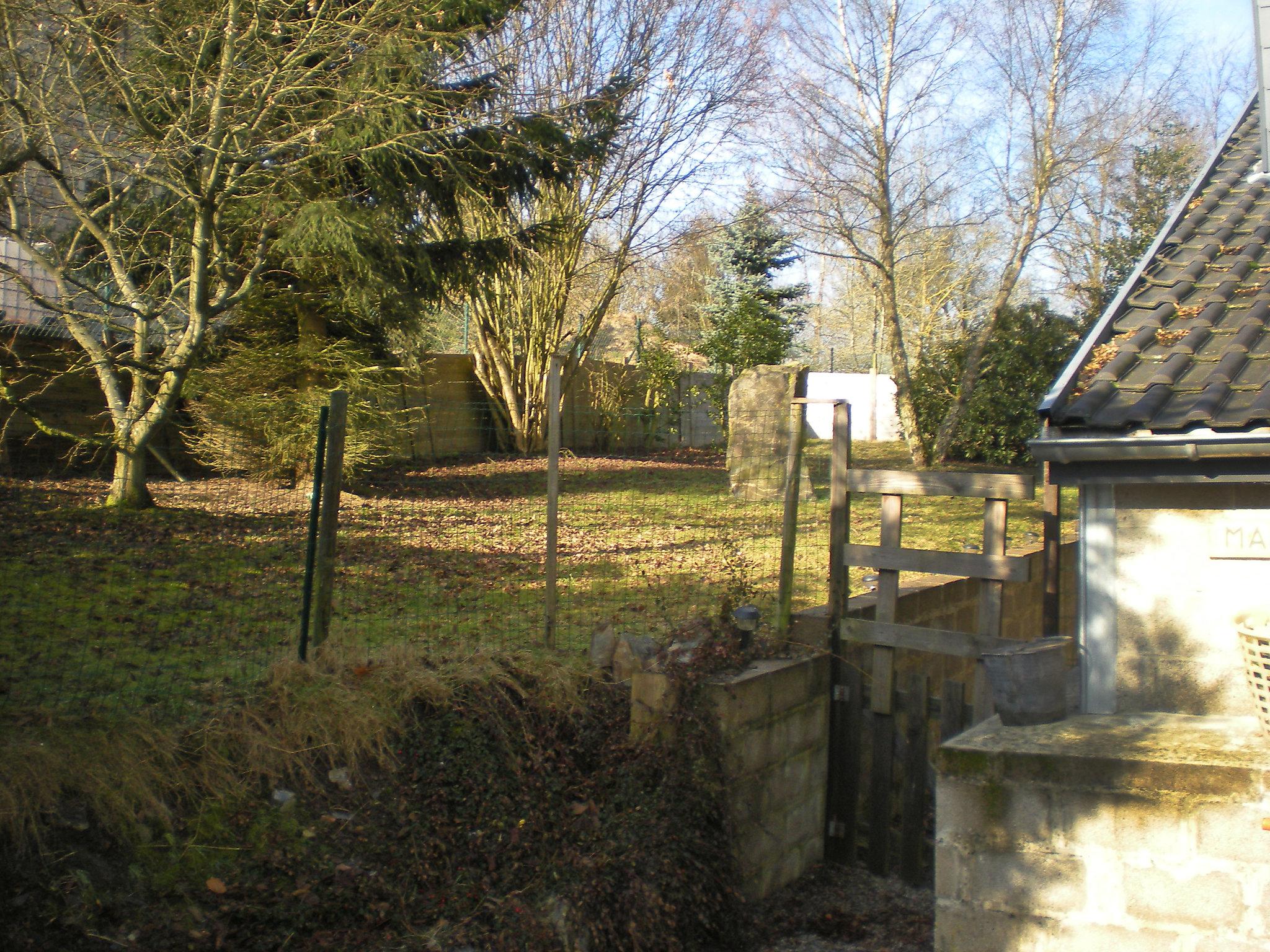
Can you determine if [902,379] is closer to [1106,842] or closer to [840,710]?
[840,710]

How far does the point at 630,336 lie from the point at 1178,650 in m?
35.4

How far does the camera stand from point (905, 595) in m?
6.36

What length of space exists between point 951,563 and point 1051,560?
2381mm

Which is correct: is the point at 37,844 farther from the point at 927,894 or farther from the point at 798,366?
the point at 798,366

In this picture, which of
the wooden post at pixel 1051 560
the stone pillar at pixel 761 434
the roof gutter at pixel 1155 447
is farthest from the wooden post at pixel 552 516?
the stone pillar at pixel 761 434

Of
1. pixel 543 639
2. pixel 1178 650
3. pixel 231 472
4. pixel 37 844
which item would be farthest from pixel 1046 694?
pixel 231 472

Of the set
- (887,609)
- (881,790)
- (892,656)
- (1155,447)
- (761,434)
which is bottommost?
(881,790)

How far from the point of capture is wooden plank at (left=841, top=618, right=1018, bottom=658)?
5.48 m

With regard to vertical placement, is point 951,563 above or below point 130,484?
below

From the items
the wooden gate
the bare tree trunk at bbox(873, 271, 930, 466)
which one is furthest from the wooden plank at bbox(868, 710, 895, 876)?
the bare tree trunk at bbox(873, 271, 930, 466)

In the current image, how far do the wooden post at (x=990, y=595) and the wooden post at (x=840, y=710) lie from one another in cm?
71

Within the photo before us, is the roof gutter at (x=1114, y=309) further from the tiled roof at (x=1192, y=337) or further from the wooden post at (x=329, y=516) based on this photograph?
the wooden post at (x=329, y=516)

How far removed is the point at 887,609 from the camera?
5.90 metres

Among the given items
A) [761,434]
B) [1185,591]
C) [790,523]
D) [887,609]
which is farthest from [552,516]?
[761,434]
